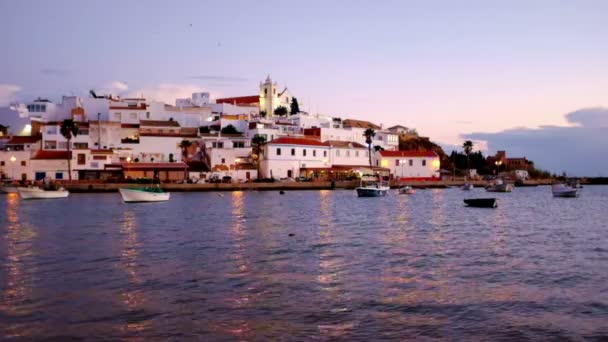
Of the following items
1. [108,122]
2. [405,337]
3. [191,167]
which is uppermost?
[108,122]

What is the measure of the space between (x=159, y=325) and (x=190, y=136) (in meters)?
93.0

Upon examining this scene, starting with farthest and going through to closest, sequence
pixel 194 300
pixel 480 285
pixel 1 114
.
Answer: pixel 1 114 → pixel 480 285 → pixel 194 300

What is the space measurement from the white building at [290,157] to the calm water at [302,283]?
6525 cm

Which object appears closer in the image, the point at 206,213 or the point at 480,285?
the point at 480,285

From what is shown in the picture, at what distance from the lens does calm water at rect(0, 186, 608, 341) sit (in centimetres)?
1203

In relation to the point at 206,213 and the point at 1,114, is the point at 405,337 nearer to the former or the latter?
the point at 206,213

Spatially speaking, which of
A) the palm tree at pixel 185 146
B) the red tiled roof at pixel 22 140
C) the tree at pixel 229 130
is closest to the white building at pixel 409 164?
the tree at pixel 229 130

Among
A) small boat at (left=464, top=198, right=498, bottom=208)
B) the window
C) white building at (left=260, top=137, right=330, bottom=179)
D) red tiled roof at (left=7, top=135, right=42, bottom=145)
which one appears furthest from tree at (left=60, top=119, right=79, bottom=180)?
small boat at (left=464, top=198, right=498, bottom=208)

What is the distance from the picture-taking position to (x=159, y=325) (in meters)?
12.1

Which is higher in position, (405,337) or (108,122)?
(108,122)

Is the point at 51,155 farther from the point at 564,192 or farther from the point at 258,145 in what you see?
the point at 564,192

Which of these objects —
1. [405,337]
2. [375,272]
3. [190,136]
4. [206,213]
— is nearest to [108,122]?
[190,136]

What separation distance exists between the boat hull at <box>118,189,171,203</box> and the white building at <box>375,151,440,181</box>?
58.8m

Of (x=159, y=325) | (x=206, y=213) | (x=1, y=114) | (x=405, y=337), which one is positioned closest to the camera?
(x=405, y=337)
